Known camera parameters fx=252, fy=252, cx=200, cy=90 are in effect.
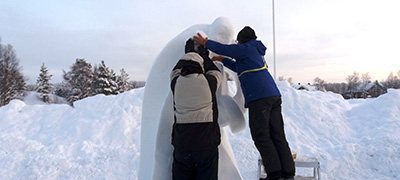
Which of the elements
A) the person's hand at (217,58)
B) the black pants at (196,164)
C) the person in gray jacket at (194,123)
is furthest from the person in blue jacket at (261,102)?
the black pants at (196,164)

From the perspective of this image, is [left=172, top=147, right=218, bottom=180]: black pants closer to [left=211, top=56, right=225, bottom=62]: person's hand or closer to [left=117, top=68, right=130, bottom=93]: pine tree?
[left=211, top=56, right=225, bottom=62]: person's hand

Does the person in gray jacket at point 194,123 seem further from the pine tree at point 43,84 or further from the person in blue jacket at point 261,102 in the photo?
the pine tree at point 43,84

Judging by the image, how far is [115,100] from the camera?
10.2 meters

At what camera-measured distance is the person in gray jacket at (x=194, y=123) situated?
2.36m

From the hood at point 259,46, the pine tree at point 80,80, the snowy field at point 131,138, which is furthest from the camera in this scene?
the pine tree at point 80,80

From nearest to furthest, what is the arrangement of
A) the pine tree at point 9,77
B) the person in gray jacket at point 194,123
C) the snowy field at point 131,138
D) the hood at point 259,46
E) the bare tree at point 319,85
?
1. the person in gray jacket at point 194,123
2. the hood at point 259,46
3. the snowy field at point 131,138
4. the pine tree at point 9,77
5. the bare tree at point 319,85

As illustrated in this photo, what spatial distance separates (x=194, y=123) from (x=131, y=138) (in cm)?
629

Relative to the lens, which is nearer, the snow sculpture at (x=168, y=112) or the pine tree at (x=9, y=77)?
the snow sculpture at (x=168, y=112)

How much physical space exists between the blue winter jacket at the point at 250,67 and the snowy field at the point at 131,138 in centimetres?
368

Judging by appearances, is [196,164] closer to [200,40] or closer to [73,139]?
[200,40]

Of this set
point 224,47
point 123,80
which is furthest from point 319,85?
point 224,47

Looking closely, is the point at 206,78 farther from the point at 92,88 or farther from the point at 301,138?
the point at 92,88

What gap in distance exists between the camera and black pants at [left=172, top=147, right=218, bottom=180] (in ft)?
7.80

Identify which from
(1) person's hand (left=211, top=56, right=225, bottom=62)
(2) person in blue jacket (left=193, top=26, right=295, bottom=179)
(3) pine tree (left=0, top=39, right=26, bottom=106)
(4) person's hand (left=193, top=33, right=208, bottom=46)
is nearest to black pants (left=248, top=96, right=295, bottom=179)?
(2) person in blue jacket (left=193, top=26, right=295, bottom=179)
